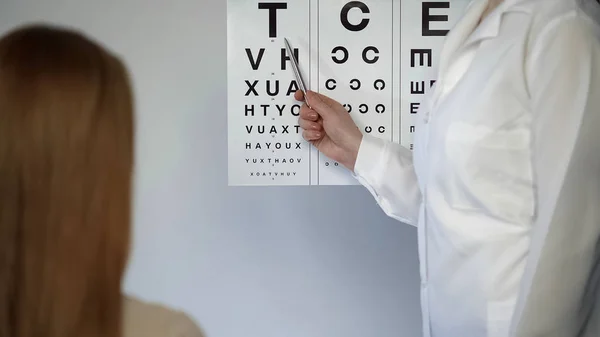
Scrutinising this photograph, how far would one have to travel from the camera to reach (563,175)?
2.30ft

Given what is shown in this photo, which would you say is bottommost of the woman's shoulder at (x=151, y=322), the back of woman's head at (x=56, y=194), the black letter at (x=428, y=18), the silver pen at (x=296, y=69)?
the woman's shoulder at (x=151, y=322)

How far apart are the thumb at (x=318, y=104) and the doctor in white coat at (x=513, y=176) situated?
0.18m

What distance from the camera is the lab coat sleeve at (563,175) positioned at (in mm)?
699

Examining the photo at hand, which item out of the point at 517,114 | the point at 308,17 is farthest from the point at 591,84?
the point at 308,17

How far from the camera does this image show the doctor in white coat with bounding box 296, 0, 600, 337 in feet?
2.31

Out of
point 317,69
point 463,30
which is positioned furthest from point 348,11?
point 463,30

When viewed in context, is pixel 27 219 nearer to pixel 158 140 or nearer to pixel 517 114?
pixel 158 140

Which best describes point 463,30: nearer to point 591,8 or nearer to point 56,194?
point 591,8

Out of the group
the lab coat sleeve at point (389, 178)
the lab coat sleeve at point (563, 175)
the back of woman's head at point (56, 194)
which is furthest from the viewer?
the lab coat sleeve at point (389, 178)

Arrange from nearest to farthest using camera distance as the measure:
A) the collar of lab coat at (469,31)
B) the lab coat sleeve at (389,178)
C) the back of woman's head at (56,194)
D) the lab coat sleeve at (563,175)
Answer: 1. the back of woman's head at (56,194)
2. the lab coat sleeve at (563,175)
3. the collar of lab coat at (469,31)
4. the lab coat sleeve at (389,178)

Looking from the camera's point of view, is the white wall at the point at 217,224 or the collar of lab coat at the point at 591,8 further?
the white wall at the point at 217,224

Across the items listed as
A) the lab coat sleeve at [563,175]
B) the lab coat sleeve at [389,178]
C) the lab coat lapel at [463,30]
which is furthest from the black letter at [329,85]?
the lab coat sleeve at [563,175]

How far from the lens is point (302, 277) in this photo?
3.57ft

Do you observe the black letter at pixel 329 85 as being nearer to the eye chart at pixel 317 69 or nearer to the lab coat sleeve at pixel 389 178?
the eye chart at pixel 317 69
